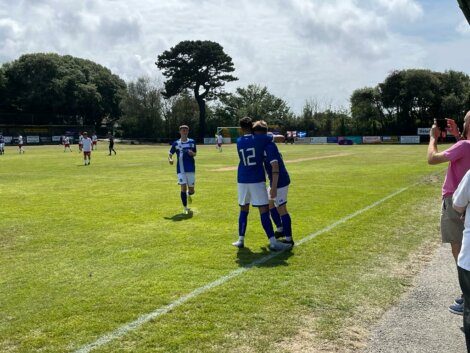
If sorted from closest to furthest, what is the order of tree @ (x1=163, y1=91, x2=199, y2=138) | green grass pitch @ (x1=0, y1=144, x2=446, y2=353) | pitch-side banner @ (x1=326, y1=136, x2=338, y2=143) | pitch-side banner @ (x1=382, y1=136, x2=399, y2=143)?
green grass pitch @ (x1=0, y1=144, x2=446, y2=353), pitch-side banner @ (x1=382, y1=136, x2=399, y2=143), pitch-side banner @ (x1=326, y1=136, x2=338, y2=143), tree @ (x1=163, y1=91, x2=199, y2=138)

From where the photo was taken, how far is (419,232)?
9.41 metres

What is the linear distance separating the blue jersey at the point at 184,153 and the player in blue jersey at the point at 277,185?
3.94 meters

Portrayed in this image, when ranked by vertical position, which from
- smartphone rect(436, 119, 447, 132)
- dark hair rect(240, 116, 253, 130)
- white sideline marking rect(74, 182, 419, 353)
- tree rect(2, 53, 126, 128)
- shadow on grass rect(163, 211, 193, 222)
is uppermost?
tree rect(2, 53, 126, 128)

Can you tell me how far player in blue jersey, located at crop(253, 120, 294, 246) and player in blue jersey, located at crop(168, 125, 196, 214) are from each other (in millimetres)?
3831

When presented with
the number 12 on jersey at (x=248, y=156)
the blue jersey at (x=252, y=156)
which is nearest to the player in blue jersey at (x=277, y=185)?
the blue jersey at (x=252, y=156)

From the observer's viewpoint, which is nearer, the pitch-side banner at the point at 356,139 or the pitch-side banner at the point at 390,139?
the pitch-side banner at the point at 390,139

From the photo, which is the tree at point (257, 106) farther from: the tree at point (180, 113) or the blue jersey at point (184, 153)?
the blue jersey at point (184, 153)

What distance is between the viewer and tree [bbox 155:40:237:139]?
7869cm

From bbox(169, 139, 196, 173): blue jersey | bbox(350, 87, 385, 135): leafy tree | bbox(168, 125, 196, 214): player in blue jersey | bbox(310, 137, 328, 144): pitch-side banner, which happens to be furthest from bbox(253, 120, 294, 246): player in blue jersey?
bbox(350, 87, 385, 135): leafy tree

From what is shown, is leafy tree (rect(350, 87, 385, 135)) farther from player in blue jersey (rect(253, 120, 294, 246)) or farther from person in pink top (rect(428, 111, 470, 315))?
person in pink top (rect(428, 111, 470, 315))

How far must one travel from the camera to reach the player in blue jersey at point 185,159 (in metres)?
12.0

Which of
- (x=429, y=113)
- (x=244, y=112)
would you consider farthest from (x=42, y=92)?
(x=429, y=113)

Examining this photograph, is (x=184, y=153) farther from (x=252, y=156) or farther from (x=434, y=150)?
(x=434, y=150)

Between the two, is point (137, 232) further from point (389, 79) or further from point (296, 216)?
point (389, 79)
